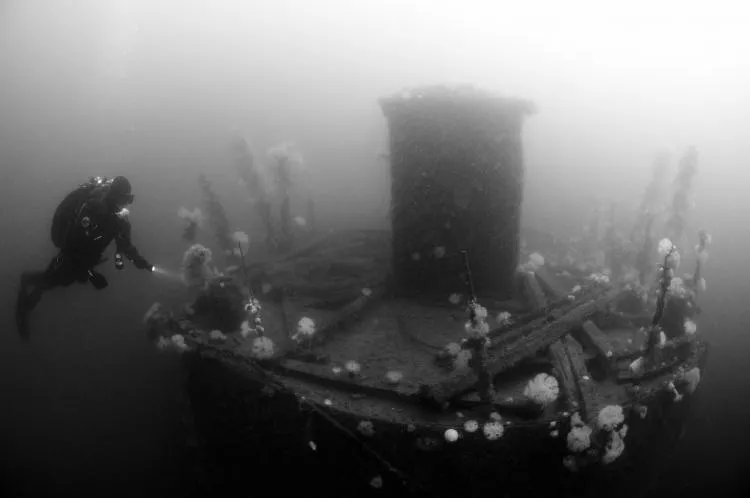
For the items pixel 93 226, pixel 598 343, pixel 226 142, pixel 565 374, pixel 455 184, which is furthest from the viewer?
pixel 226 142

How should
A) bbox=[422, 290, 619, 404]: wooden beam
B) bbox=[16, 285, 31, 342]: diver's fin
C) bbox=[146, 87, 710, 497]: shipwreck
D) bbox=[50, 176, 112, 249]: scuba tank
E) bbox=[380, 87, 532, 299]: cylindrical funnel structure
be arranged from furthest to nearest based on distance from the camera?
1. bbox=[16, 285, 31, 342]: diver's fin
2. bbox=[50, 176, 112, 249]: scuba tank
3. bbox=[380, 87, 532, 299]: cylindrical funnel structure
4. bbox=[422, 290, 619, 404]: wooden beam
5. bbox=[146, 87, 710, 497]: shipwreck

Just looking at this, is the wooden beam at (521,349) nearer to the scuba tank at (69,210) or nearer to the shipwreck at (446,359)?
the shipwreck at (446,359)

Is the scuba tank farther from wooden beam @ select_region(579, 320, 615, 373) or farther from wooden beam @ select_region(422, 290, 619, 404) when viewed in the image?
wooden beam @ select_region(579, 320, 615, 373)

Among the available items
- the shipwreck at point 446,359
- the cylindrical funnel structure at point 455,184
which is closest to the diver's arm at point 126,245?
the shipwreck at point 446,359

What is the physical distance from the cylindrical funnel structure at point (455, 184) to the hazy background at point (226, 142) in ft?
20.1

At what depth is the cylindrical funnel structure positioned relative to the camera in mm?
5277

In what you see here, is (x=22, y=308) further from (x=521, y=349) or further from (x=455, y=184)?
(x=521, y=349)

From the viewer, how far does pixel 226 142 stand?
3469 centimetres

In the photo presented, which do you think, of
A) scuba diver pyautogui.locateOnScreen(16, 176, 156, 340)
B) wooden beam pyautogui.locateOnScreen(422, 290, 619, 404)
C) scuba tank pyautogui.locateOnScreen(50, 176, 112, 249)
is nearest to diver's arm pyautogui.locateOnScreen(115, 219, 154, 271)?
scuba diver pyautogui.locateOnScreen(16, 176, 156, 340)

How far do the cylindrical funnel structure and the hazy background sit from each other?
6.14m

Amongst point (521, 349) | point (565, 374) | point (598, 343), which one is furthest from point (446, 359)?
point (598, 343)

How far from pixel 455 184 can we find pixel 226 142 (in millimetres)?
34145

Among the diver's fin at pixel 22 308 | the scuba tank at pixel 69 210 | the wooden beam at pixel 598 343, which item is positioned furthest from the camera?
the diver's fin at pixel 22 308

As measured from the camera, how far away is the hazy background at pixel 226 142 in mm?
9305
